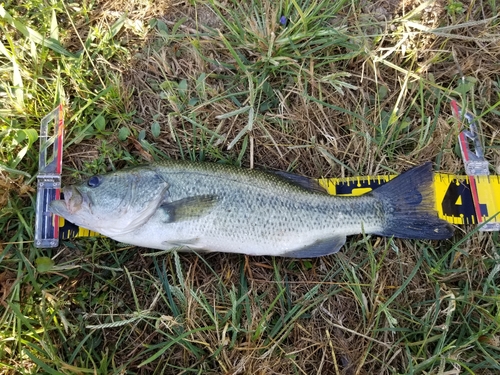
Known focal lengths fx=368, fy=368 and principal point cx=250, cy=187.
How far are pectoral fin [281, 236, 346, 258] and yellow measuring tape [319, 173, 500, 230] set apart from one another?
0.53 meters

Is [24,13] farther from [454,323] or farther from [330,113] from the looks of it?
[454,323]

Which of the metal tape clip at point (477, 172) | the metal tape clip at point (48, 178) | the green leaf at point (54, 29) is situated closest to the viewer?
the metal tape clip at point (48, 178)

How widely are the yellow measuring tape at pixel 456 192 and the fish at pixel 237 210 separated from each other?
243 mm

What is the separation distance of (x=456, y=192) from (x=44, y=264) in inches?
145

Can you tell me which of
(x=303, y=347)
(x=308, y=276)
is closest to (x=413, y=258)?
(x=308, y=276)

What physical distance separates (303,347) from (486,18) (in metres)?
3.65

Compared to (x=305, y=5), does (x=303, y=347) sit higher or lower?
lower

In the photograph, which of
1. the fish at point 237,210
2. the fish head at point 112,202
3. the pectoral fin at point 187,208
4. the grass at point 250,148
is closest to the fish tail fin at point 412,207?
the fish at point 237,210

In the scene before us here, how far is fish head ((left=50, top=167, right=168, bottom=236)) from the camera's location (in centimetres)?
295

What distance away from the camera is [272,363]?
112 inches

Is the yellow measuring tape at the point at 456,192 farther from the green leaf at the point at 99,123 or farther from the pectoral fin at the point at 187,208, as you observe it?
the green leaf at the point at 99,123

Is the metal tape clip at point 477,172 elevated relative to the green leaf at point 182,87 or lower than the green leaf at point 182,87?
lower

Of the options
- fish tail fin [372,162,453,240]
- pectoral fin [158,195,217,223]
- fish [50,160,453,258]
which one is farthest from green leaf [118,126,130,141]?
fish tail fin [372,162,453,240]

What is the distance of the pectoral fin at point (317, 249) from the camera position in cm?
308
